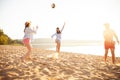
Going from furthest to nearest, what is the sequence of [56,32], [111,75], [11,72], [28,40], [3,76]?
[56,32], [28,40], [111,75], [11,72], [3,76]

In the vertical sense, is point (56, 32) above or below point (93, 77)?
above

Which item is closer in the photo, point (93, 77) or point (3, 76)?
point (3, 76)

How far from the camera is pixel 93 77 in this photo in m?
6.96

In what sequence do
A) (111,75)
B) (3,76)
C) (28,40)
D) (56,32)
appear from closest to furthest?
(3,76) → (111,75) → (28,40) → (56,32)

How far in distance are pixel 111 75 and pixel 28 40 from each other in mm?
4459

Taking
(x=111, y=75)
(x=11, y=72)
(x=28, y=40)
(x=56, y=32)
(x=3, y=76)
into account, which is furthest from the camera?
(x=56, y=32)

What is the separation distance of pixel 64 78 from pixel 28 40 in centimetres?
384

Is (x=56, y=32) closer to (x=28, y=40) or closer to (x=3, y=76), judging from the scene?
(x=28, y=40)

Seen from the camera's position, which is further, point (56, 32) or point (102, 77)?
point (56, 32)

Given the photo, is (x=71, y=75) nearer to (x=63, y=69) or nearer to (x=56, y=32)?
(x=63, y=69)

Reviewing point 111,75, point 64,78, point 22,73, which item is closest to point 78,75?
point 64,78

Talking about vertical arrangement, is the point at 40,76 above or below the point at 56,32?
below

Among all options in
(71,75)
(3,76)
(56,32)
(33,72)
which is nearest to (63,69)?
(71,75)

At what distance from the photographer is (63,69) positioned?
25.9ft
